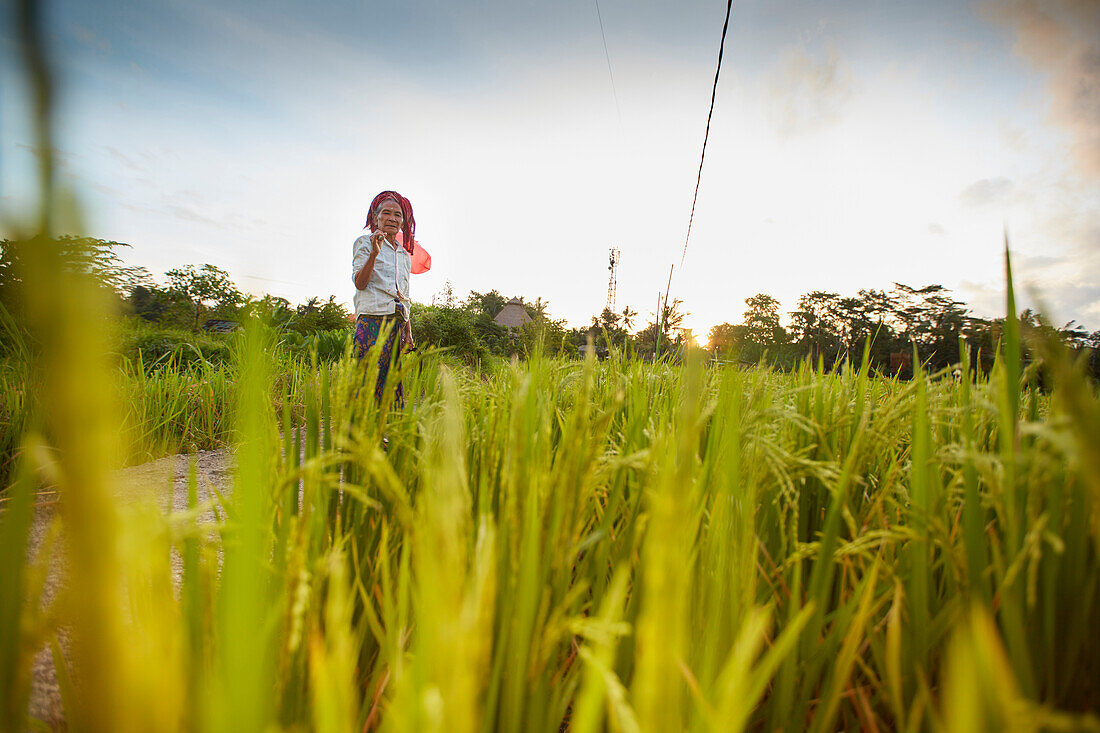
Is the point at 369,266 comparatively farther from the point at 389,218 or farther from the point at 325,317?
the point at 325,317

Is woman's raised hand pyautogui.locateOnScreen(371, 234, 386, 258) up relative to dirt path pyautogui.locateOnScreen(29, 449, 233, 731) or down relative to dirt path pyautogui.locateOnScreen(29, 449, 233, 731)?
up

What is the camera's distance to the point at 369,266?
4.02 metres

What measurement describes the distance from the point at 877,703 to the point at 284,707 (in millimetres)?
890

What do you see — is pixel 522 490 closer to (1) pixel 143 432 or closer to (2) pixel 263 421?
(2) pixel 263 421

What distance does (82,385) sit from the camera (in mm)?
310

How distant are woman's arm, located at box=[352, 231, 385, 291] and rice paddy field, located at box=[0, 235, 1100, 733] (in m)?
3.17

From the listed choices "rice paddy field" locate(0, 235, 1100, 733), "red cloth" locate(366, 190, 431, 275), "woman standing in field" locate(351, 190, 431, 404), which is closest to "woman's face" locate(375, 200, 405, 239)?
"woman standing in field" locate(351, 190, 431, 404)

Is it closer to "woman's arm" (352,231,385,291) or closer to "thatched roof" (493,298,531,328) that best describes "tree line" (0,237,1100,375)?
"woman's arm" (352,231,385,291)

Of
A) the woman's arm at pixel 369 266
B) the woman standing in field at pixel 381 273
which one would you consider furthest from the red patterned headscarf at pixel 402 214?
the woman's arm at pixel 369 266

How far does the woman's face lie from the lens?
454 centimetres

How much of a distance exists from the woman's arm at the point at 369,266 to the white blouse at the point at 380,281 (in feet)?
0.20

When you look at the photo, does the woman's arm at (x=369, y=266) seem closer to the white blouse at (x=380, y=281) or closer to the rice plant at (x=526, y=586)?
the white blouse at (x=380, y=281)

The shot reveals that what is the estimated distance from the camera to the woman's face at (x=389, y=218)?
454 cm

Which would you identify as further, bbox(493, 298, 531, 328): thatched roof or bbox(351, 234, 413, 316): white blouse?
bbox(493, 298, 531, 328): thatched roof
